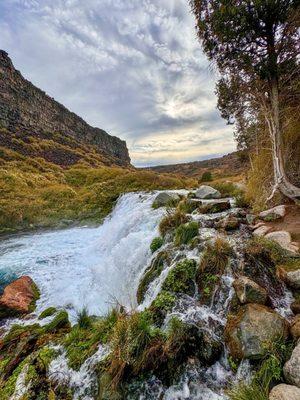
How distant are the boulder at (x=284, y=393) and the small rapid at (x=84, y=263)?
2.79 metres

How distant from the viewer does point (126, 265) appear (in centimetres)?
838

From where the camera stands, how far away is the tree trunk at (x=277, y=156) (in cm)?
873

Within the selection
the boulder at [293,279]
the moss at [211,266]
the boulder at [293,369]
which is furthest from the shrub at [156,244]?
the boulder at [293,369]

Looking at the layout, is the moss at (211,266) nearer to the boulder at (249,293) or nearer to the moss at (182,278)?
the moss at (182,278)

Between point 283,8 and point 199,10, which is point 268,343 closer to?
point 283,8

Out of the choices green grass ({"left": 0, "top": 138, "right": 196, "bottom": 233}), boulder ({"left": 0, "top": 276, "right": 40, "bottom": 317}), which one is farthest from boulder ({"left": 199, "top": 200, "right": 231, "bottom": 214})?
green grass ({"left": 0, "top": 138, "right": 196, "bottom": 233})

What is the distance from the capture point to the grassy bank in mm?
18516

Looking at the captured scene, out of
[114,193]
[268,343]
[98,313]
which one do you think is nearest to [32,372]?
[98,313]

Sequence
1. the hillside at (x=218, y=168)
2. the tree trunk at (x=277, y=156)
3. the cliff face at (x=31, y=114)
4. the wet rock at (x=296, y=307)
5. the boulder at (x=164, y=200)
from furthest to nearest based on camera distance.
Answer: the hillside at (x=218, y=168), the cliff face at (x=31, y=114), the boulder at (x=164, y=200), the tree trunk at (x=277, y=156), the wet rock at (x=296, y=307)

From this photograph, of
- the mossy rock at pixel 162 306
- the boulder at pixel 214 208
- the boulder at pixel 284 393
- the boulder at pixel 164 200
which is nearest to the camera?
the boulder at pixel 284 393

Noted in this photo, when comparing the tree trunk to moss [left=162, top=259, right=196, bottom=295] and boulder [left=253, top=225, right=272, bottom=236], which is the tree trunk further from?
moss [left=162, top=259, right=196, bottom=295]

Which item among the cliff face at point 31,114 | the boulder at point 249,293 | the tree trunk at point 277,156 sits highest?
the cliff face at point 31,114

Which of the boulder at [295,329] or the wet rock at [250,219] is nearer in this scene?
the boulder at [295,329]

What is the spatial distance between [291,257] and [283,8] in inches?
307
